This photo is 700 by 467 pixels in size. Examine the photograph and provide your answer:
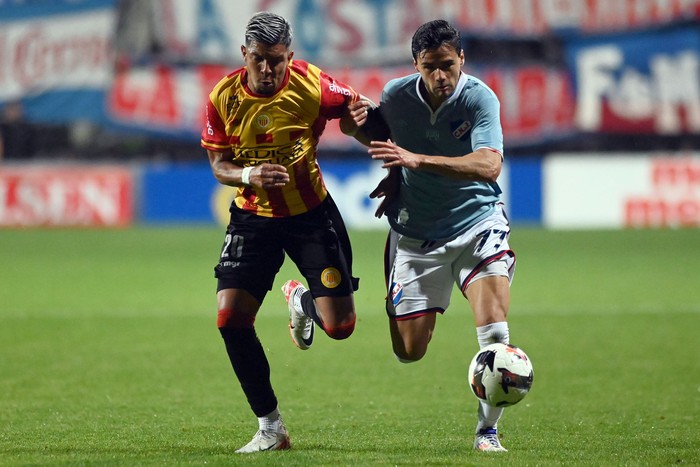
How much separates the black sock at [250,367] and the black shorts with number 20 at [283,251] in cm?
22

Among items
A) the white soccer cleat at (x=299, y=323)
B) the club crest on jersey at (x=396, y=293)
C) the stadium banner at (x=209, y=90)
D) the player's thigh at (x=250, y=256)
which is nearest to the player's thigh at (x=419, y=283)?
the club crest on jersey at (x=396, y=293)

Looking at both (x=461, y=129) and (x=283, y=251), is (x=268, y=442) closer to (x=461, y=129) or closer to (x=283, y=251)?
(x=283, y=251)

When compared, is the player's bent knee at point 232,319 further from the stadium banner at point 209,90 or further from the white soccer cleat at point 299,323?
the stadium banner at point 209,90

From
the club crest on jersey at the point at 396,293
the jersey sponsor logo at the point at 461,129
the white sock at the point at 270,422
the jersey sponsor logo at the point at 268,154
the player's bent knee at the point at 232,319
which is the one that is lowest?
the white sock at the point at 270,422

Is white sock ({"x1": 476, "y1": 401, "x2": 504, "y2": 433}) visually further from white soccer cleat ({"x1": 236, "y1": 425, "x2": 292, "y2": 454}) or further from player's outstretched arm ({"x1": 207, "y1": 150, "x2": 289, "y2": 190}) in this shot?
player's outstretched arm ({"x1": 207, "y1": 150, "x2": 289, "y2": 190})

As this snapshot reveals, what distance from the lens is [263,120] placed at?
5816 mm

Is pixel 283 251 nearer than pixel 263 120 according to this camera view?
No

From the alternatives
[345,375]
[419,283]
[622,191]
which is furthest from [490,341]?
[622,191]

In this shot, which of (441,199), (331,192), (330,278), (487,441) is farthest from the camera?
(331,192)

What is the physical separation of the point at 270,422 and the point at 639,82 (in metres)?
19.3

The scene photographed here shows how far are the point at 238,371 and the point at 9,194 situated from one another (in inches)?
720

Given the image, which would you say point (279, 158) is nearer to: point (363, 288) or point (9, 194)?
point (363, 288)

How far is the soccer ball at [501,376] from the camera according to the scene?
17.5 feet

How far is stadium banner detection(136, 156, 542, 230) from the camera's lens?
22188 mm
